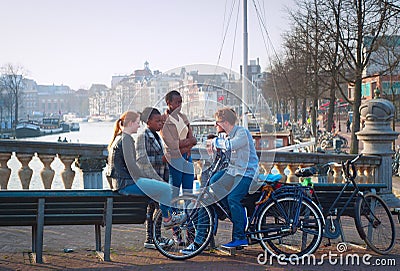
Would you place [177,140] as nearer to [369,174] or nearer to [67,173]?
[67,173]

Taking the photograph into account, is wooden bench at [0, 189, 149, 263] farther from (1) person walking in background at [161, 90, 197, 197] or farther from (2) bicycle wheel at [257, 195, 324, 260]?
(2) bicycle wheel at [257, 195, 324, 260]

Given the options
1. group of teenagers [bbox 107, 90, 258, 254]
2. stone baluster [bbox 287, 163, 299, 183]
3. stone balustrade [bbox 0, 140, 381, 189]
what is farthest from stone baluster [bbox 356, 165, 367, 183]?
group of teenagers [bbox 107, 90, 258, 254]

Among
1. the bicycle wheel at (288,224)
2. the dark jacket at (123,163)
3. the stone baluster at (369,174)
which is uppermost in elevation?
the dark jacket at (123,163)

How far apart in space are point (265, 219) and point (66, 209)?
6.90 feet

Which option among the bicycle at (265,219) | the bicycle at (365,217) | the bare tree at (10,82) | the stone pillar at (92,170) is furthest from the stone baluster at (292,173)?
the bare tree at (10,82)

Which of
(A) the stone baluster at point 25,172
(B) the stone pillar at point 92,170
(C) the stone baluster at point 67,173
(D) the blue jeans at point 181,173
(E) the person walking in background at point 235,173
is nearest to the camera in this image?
(E) the person walking in background at point 235,173

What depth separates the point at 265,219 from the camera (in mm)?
7008

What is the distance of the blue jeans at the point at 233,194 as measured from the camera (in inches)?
271

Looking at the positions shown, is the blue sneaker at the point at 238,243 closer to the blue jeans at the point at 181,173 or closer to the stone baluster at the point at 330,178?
the blue jeans at the point at 181,173

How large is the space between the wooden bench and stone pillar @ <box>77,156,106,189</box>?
3105mm

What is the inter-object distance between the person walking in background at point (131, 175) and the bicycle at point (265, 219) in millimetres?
106

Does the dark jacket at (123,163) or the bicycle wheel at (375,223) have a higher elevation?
the dark jacket at (123,163)

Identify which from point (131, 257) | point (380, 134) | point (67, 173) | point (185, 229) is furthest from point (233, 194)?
point (380, 134)

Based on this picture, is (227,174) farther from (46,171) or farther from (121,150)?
(46,171)
